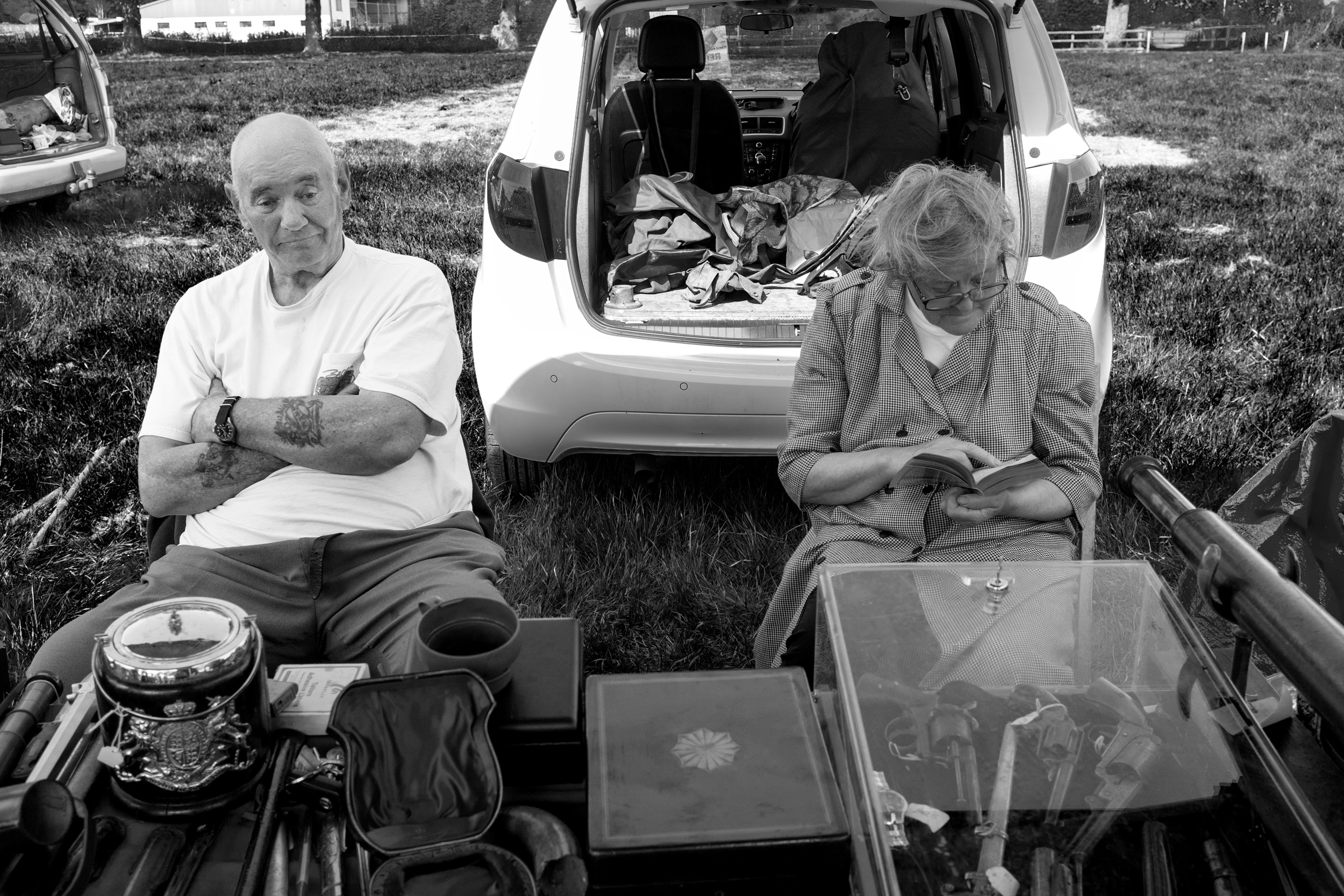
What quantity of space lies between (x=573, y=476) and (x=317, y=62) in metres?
22.3

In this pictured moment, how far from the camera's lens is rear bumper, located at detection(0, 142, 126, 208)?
646 cm

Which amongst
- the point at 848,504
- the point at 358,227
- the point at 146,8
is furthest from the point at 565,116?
the point at 146,8

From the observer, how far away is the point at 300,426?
7.02 feet

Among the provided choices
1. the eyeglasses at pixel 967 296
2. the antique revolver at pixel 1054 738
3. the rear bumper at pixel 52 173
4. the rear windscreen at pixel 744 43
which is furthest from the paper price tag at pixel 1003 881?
the rear bumper at pixel 52 173

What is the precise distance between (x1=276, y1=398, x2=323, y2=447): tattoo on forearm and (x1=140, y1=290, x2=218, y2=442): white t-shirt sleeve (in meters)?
0.23

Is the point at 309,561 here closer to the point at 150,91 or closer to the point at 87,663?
the point at 87,663

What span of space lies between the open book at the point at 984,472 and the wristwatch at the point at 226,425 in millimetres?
1261

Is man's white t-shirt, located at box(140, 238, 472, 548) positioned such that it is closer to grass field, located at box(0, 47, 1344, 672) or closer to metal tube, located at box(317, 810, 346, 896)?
grass field, located at box(0, 47, 1344, 672)

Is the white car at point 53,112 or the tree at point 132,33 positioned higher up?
the tree at point 132,33

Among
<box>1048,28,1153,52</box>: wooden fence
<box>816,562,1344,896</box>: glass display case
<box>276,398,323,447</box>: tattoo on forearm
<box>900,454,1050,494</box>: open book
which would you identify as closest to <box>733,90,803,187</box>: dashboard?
<box>900,454,1050,494</box>: open book

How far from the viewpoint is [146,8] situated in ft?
105

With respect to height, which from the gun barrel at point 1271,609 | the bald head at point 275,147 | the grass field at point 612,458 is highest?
the bald head at point 275,147

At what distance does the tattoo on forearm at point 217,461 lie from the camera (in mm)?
2193

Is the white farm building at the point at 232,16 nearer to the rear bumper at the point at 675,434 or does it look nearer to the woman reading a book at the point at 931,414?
the rear bumper at the point at 675,434
